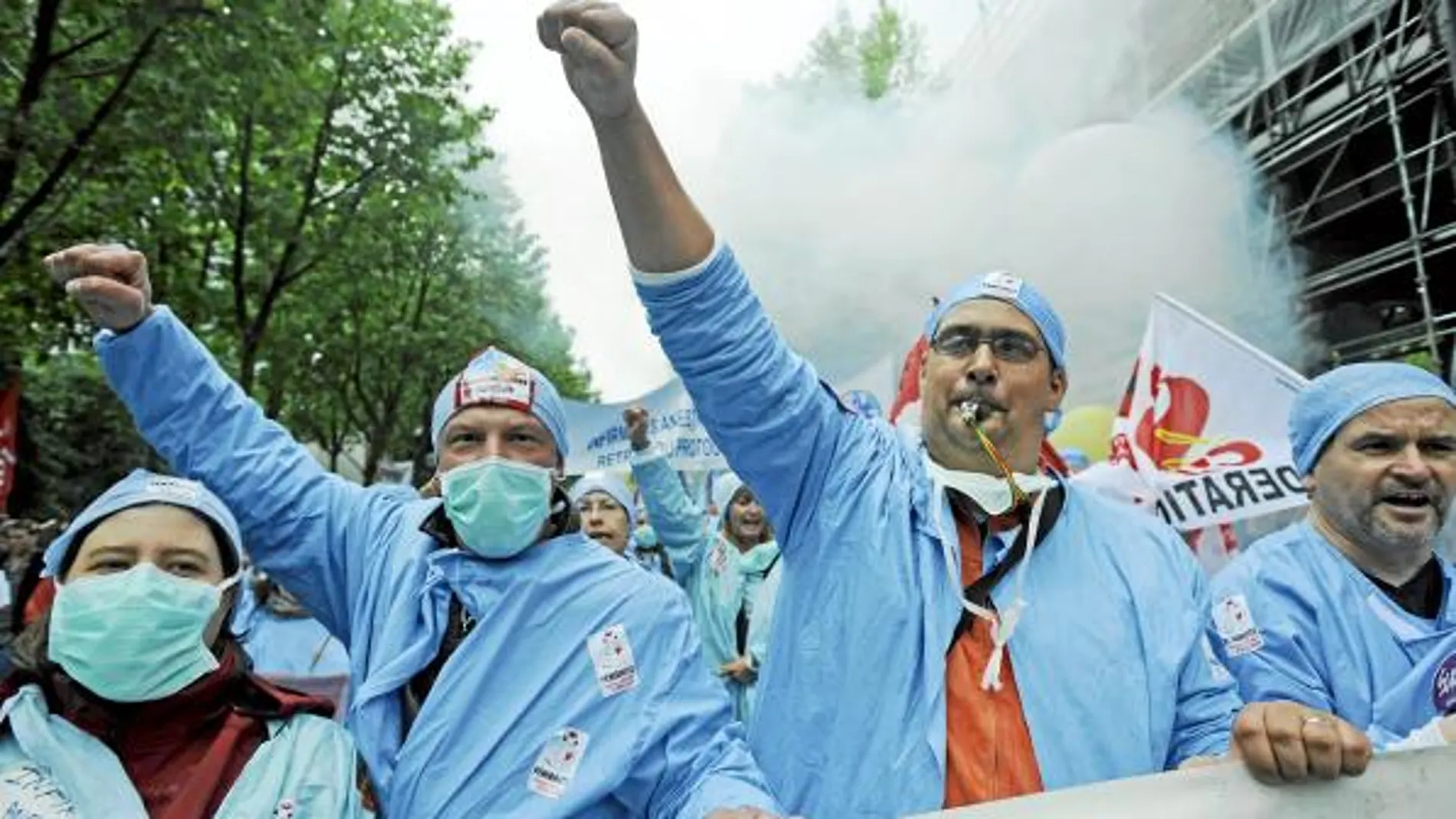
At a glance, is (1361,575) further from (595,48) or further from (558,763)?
(595,48)

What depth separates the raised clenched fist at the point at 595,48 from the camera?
1.51 m

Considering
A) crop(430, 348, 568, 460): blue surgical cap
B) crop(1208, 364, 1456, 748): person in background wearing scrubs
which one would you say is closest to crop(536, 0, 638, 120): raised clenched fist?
crop(430, 348, 568, 460): blue surgical cap

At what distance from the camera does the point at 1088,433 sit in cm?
942

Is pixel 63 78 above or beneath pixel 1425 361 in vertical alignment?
above

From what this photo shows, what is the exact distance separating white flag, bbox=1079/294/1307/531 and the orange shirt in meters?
3.13

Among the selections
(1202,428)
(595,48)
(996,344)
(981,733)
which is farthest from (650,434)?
(595,48)

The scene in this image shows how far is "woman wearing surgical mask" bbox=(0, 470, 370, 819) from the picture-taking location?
5.79ft

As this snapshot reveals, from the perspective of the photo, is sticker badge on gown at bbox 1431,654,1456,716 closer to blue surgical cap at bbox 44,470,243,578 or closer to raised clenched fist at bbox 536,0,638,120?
raised clenched fist at bbox 536,0,638,120

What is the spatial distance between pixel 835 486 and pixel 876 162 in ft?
59.0

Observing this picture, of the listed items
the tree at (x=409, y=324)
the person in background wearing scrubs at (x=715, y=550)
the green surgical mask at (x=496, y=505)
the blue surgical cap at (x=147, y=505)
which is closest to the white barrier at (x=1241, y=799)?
the green surgical mask at (x=496, y=505)

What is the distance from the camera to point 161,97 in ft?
25.4

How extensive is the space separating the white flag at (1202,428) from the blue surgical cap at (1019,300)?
8.86ft

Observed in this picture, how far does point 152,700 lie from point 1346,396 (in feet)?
8.09

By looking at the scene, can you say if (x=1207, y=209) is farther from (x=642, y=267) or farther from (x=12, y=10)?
(x=642, y=267)
